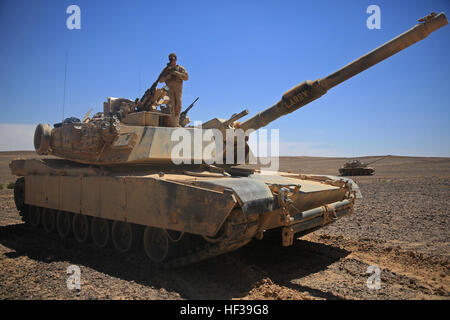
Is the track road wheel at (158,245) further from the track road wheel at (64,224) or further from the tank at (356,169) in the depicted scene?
the tank at (356,169)

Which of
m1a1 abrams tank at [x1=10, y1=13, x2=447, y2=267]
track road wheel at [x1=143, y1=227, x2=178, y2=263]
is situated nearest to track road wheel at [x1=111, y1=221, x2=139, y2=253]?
m1a1 abrams tank at [x1=10, y1=13, x2=447, y2=267]

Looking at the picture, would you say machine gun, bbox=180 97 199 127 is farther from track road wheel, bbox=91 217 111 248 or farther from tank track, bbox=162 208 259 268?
tank track, bbox=162 208 259 268

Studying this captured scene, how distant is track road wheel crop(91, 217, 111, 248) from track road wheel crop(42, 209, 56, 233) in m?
Result: 2.47

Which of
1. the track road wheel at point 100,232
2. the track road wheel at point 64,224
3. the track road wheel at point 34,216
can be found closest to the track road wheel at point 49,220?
the track road wheel at point 64,224

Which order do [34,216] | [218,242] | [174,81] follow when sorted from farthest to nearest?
[34,216] < [174,81] < [218,242]

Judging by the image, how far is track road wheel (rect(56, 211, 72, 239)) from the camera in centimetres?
956

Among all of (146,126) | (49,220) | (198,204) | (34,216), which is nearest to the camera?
(198,204)

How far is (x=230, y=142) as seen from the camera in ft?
25.7

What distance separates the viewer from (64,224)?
387 inches

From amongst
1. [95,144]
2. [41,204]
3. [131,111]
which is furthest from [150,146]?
[41,204]

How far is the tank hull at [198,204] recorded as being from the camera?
5.42 metres

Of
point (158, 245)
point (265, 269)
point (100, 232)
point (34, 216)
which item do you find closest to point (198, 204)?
point (158, 245)

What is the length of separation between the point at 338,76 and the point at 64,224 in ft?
26.5

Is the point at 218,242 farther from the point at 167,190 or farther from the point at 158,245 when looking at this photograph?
the point at 158,245
